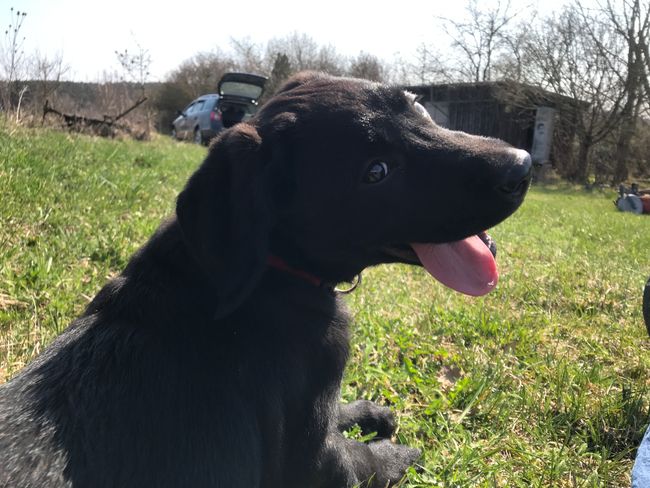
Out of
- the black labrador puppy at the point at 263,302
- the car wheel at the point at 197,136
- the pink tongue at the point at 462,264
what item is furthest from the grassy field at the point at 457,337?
the car wheel at the point at 197,136

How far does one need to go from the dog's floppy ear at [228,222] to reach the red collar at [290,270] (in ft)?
0.56

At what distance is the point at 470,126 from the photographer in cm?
2520

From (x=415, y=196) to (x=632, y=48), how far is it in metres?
23.9

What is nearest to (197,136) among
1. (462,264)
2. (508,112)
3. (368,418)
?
(508,112)

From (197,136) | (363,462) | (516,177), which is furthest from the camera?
(197,136)

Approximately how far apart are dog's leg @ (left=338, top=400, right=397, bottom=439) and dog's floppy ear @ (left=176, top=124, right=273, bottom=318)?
3.26ft

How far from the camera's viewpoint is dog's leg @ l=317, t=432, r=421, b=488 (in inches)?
72.2

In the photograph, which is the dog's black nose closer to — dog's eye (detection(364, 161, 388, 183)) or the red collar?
dog's eye (detection(364, 161, 388, 183))

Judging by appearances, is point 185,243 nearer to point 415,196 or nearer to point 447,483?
point 415,196

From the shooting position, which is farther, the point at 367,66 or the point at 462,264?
the point at 367,66

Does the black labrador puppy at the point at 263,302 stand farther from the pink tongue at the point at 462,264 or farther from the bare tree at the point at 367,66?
the bare tree at the point at 367,66

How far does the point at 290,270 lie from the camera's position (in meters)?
1.88

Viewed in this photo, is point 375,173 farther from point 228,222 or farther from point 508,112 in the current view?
point 508,112

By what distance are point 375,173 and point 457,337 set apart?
67.2 inches
